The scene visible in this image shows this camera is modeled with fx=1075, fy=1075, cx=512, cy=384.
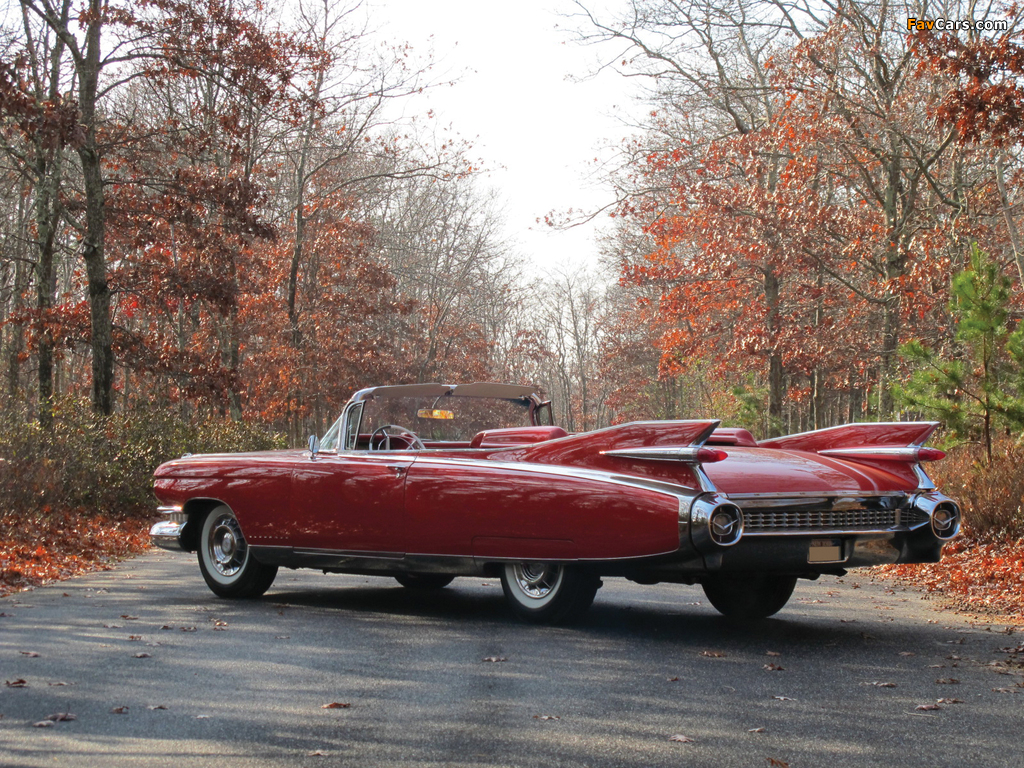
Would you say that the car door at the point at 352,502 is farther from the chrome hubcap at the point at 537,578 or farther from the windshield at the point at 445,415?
the chrome hubcap at the point at 537,578

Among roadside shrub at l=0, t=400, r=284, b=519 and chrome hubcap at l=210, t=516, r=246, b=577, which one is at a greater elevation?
roadside shrub at l=0, t=400, r=284, b=519

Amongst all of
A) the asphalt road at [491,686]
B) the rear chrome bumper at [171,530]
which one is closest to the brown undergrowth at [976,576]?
the asphalt road at [491,686]

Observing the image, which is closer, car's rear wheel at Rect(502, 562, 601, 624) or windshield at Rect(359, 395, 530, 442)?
car's rear wheel at Rect(502, 562, 601, 624)

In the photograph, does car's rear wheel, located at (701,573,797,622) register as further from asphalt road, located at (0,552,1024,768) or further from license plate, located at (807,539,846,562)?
license plate, located at (807,539,846,562)

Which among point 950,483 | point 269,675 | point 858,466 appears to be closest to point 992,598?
point 858,466

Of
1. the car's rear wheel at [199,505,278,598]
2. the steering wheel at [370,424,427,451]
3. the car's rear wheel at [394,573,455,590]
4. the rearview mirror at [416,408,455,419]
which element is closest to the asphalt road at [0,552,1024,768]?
the car's rear wheel at [199,505,278,598]

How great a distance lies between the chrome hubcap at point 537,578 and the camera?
6.68 meters

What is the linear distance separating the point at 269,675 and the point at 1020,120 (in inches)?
332

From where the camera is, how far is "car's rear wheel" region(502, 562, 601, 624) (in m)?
6.52

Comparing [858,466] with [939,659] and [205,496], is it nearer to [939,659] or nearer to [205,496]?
[939,659]

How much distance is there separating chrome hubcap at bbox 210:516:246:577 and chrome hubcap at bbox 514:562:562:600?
2.59 meters

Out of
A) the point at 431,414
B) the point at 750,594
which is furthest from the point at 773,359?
the point at 750,594

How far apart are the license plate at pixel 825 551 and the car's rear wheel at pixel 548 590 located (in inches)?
51.1

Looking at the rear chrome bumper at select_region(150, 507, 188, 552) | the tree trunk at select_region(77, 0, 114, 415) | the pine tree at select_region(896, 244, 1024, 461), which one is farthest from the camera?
the tree trunk at select_region(77, 0, 114, 415)
